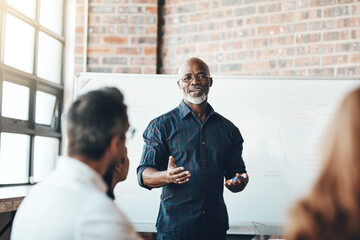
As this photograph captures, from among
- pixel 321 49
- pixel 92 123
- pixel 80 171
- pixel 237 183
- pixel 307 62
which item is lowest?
pixel 237 183

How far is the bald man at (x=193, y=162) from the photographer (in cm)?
219

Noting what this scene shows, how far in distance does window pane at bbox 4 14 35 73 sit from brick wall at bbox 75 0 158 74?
472 mm

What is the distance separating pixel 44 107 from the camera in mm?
3689

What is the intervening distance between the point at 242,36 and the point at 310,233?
9.97 ft

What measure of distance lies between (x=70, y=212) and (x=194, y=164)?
135 centimetres

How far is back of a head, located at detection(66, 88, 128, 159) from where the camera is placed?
3.49 ft

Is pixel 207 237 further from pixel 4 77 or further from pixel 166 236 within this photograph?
pixel 4 77

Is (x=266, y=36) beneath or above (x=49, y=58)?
above

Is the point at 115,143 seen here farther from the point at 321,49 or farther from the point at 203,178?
the point at 321,49

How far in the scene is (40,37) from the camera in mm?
3656

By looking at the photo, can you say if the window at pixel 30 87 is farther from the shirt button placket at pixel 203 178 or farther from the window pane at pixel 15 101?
the shirt button placket at pixel 203 178

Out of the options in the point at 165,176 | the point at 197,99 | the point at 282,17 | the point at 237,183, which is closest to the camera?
the point at 165,176

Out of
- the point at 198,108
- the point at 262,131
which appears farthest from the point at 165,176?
the point at 262,131

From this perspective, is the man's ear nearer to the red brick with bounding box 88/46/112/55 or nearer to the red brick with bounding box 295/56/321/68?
the red brick with bounding box 295/56/321/68
